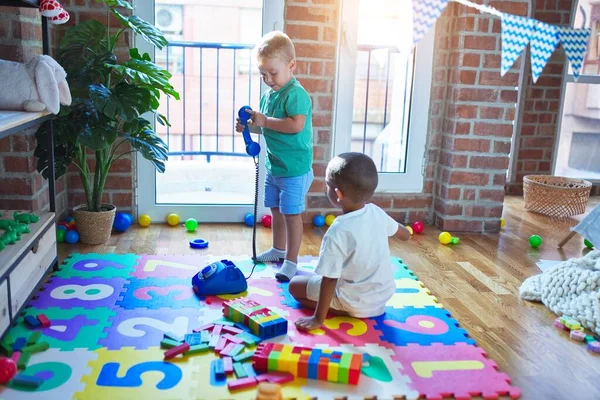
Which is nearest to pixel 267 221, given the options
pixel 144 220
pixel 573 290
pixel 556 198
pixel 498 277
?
pixel 144 220

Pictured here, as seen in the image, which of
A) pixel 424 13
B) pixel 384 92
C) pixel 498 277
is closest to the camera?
pixel 424 13

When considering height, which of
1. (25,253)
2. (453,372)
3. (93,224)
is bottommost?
(453,372)

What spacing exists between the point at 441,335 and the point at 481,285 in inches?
23.2

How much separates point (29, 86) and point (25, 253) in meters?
0.56

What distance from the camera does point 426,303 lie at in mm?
2195

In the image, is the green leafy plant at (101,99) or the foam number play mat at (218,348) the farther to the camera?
the green leafy plant at (101,99)

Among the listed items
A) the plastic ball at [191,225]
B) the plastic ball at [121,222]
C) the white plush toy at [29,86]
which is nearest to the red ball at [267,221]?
the plastic ball at [191,225]

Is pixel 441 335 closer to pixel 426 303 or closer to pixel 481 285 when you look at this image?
pixel 426 303

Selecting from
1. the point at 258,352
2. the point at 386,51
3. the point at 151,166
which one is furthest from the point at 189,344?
the point at 386,51

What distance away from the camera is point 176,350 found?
1.70m

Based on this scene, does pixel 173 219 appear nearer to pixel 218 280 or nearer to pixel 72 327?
pixel 218 280

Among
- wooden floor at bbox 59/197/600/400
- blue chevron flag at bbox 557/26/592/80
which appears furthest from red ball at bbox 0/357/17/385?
blue chevron flag at bbox 557/26/592/80

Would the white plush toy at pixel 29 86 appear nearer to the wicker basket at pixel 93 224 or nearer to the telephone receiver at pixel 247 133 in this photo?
the telephone receiver at pixel 247 133

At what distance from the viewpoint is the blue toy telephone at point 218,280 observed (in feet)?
7.05
